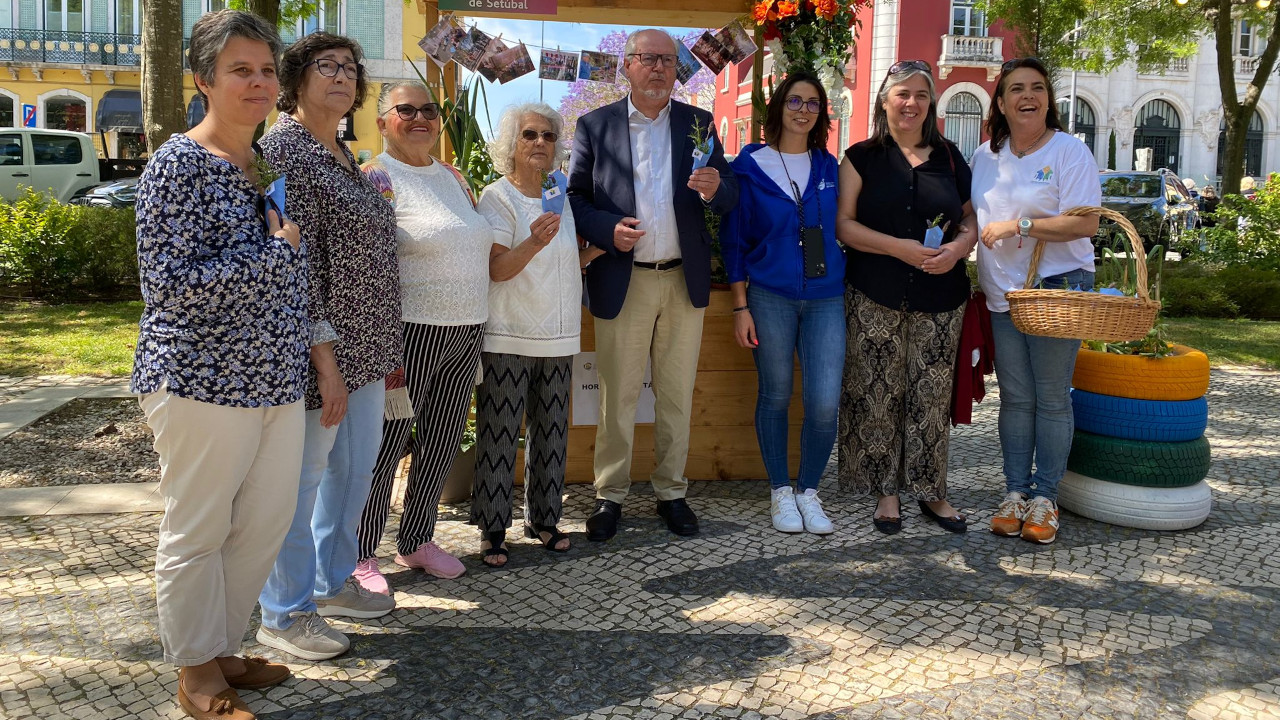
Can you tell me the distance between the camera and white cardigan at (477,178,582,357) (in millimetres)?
3738

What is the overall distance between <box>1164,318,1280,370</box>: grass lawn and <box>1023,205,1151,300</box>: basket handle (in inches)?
204

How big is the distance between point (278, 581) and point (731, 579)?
64.9 inches

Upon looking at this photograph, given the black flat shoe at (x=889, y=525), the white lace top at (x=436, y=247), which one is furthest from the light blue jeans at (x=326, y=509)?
the black flat shoe at (x=889, y=525)

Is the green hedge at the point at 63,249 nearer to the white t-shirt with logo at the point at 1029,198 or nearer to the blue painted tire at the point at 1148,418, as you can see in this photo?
the white t-shirt with logo at the point at 1029,198

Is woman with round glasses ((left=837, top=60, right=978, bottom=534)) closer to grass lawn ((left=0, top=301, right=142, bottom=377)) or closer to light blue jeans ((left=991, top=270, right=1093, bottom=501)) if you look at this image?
light blue jeans ((left=991, top=270, right=1093, bottom=501))

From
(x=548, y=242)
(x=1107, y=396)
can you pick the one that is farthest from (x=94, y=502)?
(x=1107, y=396)

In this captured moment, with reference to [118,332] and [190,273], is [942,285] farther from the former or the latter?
[118,332]

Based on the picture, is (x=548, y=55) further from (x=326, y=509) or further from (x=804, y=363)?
(x=326, y=509)

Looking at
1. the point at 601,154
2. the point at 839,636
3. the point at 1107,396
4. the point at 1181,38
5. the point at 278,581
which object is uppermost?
the point at 1181,38

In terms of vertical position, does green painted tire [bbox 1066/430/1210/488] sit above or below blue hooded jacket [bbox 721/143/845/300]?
below

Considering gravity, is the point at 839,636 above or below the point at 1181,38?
below

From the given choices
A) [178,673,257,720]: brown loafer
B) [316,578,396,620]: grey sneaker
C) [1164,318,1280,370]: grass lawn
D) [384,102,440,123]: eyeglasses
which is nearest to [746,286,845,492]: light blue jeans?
[384,102,440,123]: eyeglasses

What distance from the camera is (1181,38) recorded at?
15672 millimetres

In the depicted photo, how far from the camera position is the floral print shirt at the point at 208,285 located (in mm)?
2316
